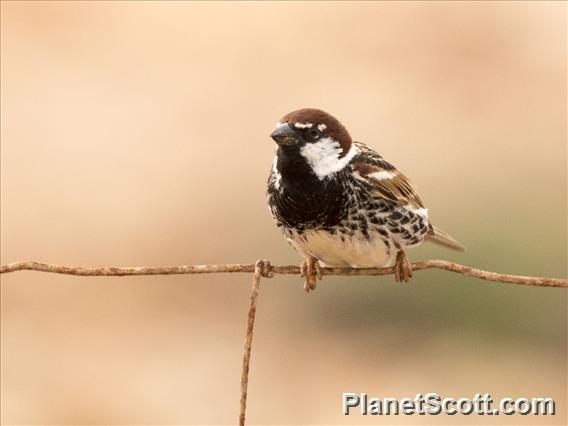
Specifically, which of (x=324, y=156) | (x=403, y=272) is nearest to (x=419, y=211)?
(x=403, y=272)

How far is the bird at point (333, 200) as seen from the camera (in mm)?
5184

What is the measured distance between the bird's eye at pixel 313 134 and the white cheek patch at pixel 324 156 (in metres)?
0.02

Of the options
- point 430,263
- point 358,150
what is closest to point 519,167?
point 358,150

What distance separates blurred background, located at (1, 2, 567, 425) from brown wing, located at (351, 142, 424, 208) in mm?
4956

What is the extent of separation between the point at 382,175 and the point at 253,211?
9.42 m

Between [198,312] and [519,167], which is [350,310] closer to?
[198,312]

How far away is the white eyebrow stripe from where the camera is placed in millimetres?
→ 5363

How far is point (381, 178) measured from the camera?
17.7 ft

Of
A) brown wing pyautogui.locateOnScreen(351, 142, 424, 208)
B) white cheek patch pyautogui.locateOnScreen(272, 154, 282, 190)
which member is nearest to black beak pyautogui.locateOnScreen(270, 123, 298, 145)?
white cheek patch pyautogui.locateOnScreen(272, 154, 282, 190)

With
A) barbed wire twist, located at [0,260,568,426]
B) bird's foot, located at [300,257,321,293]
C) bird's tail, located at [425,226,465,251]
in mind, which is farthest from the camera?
bird's tail, located at [425,226,465,251]

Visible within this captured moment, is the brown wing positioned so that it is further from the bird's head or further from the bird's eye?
the bird's eye

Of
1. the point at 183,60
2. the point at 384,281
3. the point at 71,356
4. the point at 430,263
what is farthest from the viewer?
the point at 183,60

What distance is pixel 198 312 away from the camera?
48.2 feet

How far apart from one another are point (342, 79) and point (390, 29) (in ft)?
15.7
